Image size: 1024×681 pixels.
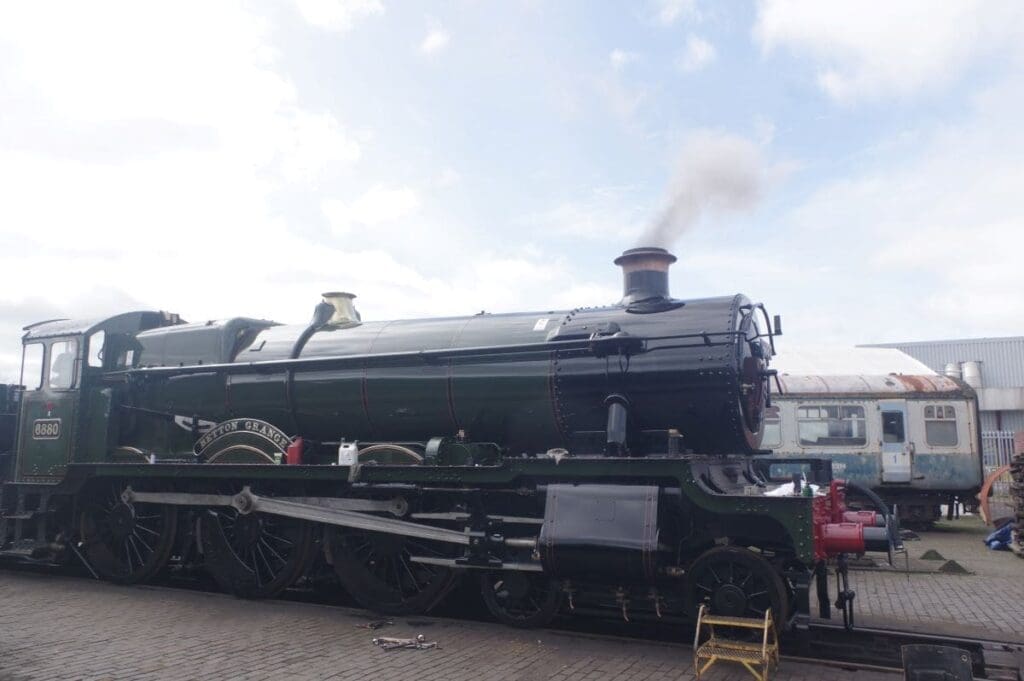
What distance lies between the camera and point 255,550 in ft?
30.0

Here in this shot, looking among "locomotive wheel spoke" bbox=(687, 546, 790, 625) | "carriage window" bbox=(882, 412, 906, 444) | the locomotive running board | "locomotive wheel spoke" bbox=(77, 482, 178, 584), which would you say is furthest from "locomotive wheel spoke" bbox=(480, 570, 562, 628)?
"carriage window" bbox=(882, 412, 906, 444)

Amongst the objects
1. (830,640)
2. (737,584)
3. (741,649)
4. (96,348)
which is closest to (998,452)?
(830,640)

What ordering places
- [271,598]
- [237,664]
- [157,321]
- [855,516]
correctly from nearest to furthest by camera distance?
1. [237,664]
2. [855,516]
3. [271,598]
4. [157,321]

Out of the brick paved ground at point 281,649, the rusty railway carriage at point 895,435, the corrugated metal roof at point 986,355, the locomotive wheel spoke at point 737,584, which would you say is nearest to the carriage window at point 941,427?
the rusty railway carriage at point 895,435

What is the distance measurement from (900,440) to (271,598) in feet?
44.8

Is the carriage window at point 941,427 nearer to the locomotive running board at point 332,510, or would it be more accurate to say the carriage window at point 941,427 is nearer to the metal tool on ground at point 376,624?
the locomotive running board at point 332,510

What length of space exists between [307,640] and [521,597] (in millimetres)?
1984

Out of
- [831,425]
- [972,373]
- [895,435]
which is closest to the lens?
[895,435]

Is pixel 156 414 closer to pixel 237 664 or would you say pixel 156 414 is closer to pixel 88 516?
pixel 88 516

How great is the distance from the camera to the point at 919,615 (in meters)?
8.55

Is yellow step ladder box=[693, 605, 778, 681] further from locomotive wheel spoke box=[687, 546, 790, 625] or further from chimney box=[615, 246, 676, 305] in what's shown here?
chimney box=[615, 246, 676, 305]

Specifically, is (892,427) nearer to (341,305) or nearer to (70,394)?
(341,305)

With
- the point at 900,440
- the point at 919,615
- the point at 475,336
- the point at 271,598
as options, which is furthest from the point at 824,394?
the point at 271,598

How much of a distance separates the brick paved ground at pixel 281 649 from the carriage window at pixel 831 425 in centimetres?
1190
